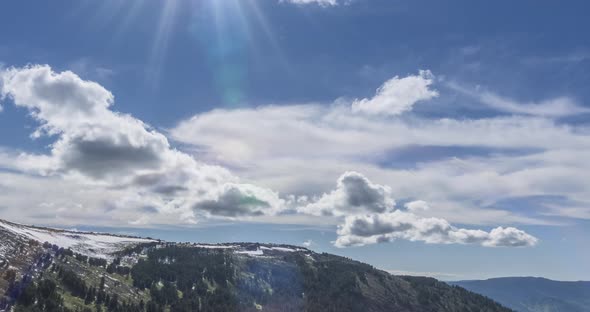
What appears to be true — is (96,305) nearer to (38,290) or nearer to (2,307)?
(38,290)

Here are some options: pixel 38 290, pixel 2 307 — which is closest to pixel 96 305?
pixel 38 290

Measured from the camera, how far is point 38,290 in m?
180

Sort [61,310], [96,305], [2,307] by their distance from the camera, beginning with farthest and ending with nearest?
1. [96,305]
2. [61,310]
3. [2,307]

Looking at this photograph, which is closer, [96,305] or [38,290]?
[38,290]

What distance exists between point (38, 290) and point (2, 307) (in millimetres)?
25648

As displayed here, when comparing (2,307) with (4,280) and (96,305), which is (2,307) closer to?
(4,280)

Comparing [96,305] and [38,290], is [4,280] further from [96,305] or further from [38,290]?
[96,305]

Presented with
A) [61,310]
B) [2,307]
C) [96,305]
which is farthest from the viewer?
[96,305]

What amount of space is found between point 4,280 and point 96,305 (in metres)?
38.1

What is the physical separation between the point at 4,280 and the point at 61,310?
26.0m

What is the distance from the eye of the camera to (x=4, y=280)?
17550 centimetres

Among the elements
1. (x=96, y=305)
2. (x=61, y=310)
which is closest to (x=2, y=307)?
(x=61, y=310)

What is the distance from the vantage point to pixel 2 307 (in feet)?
507

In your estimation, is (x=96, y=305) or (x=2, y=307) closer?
(x=2, y=307)
